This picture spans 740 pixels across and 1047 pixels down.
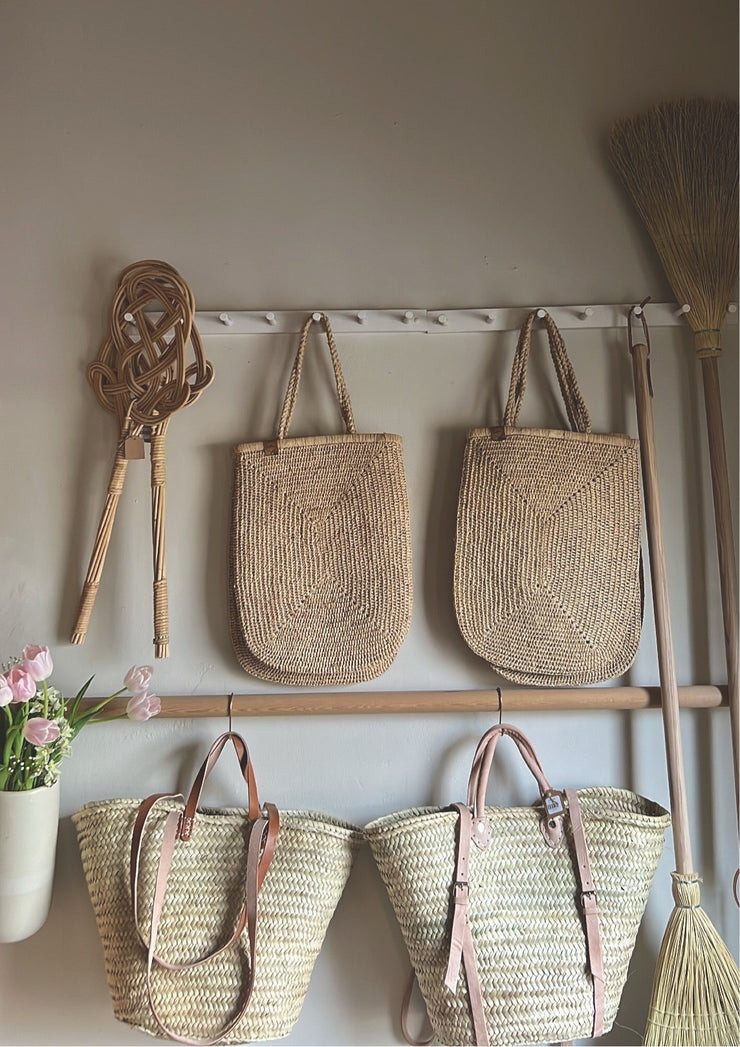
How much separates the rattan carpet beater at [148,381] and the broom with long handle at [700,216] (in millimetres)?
803

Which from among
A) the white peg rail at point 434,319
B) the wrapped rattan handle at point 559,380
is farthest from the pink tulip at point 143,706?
the wrapped rattan handle at point 559,380

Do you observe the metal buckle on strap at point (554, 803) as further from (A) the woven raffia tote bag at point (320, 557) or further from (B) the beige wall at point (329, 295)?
(A) the woven raffia tote bag at point (320, 557)

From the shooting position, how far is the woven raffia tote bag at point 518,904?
1129mm

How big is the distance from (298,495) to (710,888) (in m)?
0.95

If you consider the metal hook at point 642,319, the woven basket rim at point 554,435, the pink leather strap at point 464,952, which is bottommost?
the pink leather strap at point 464,952

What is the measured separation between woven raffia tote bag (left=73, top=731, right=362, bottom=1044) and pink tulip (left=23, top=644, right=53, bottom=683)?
260mm

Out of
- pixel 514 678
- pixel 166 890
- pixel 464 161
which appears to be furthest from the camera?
pixel 464 161

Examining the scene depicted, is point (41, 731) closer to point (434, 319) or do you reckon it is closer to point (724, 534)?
point (434, 319)

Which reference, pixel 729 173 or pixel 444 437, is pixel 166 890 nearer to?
pixel 444 437

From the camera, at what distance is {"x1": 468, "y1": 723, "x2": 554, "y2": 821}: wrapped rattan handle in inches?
48.1

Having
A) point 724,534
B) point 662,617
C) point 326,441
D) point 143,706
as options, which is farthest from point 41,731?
point 724,534

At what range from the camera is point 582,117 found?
1.39 metres

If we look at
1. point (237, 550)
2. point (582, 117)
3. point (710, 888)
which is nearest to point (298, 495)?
point (237, 550)

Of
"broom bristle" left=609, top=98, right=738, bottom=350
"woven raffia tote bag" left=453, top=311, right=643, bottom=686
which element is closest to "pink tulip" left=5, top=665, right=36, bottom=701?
"woven raffia tote bag" left=453, top=311, right=643, bottom=686
